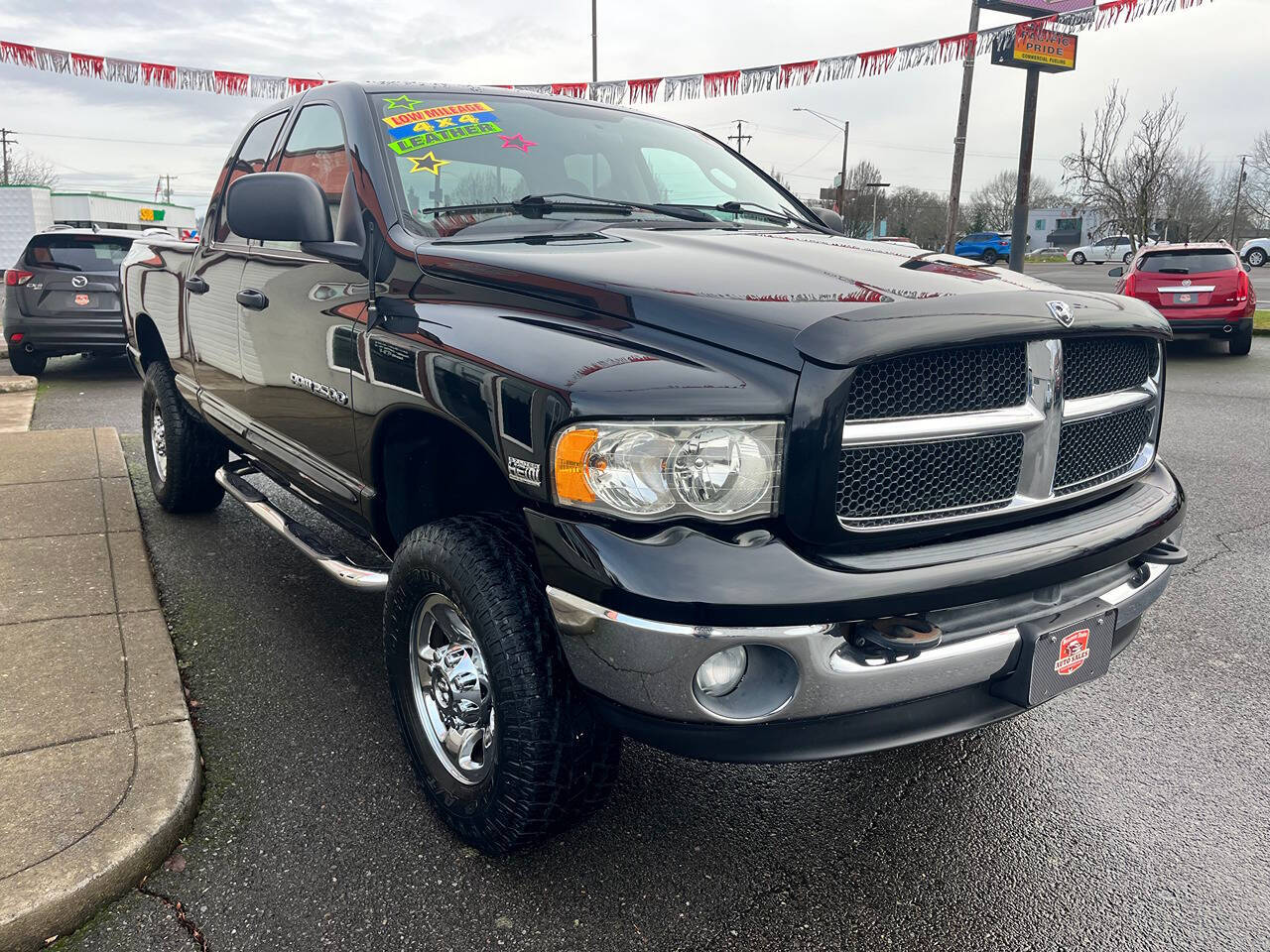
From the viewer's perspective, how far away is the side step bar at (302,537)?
284cm

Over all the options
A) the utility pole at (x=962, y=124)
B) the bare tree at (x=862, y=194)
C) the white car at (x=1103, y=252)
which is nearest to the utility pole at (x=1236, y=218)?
the white car at (x=1103, y=252)

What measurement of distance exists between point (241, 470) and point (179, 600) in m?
0.65

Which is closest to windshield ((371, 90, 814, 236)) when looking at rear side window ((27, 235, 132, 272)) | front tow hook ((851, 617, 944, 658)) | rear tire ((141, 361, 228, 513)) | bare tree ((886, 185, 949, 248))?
front tow hook ((851, 617, 944, 658))

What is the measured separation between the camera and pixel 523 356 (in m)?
2.13

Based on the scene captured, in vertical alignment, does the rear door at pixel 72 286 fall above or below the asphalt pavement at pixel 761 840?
above

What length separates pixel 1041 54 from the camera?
17609mm

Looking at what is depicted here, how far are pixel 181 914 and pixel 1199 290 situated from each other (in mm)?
13537

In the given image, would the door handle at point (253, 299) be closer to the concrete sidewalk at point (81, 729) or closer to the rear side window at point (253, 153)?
the rear side window at point (253, 153)

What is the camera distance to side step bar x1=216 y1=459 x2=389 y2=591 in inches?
112

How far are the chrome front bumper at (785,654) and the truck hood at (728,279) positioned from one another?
0.56 metres

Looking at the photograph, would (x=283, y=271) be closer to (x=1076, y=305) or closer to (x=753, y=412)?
(x=753, y=412)

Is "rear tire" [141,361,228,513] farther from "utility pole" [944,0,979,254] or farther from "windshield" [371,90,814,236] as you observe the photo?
"utility pole" [944,0,979,254]

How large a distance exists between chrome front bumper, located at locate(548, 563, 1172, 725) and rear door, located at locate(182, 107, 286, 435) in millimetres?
2435

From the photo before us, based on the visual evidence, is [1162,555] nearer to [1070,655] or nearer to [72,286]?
[1070,655]
